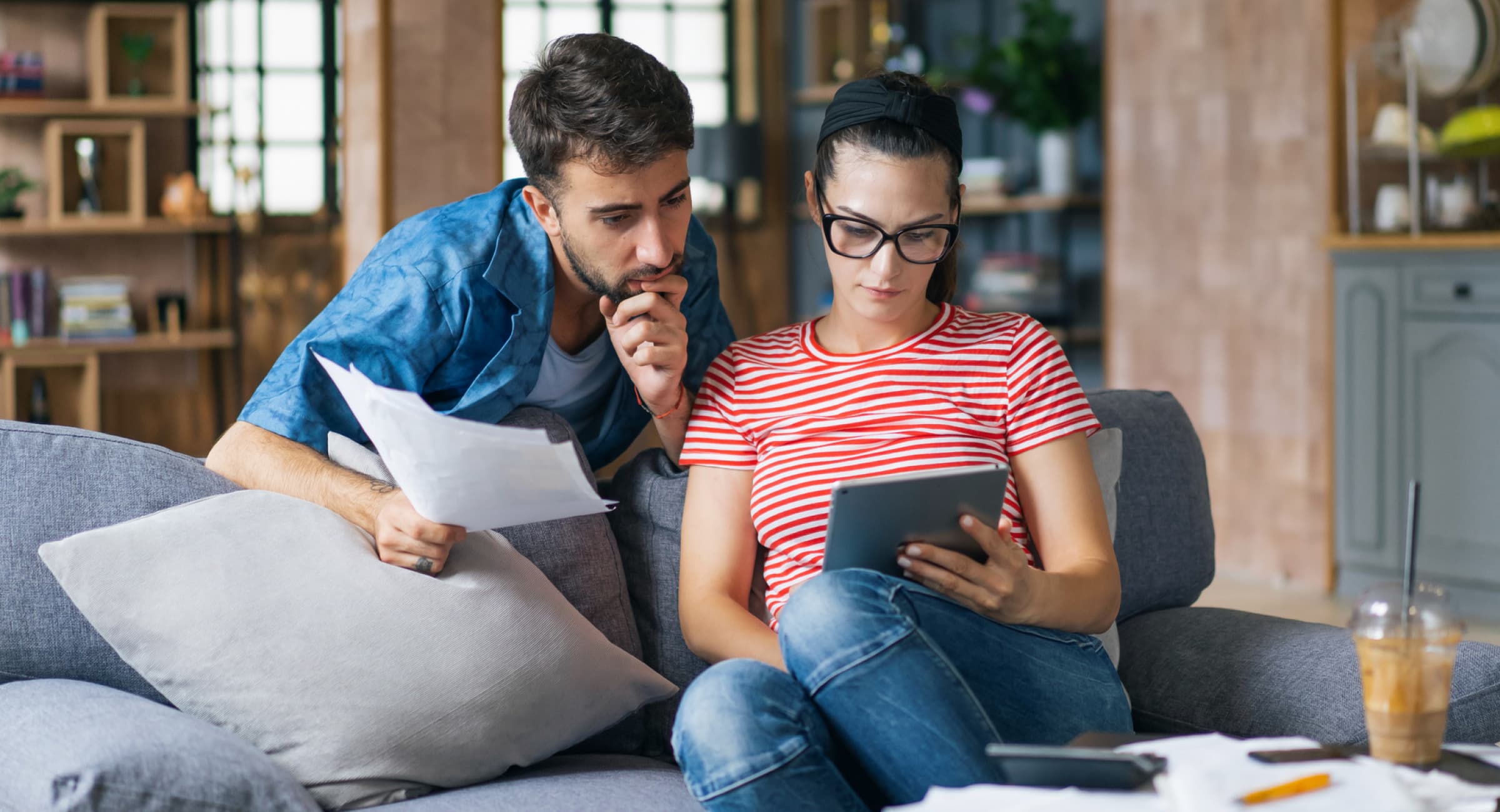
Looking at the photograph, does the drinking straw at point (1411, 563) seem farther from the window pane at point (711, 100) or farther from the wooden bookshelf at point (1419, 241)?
the window pane at point (711, 100)

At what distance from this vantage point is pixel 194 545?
4.73ft

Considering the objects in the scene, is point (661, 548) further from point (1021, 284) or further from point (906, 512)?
point (1021, 284)

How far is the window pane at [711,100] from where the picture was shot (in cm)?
712

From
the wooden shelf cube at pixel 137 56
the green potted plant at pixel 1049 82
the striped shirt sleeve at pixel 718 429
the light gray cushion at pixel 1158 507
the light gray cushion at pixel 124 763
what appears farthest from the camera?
the wooden shelf cube at pixel 137 56

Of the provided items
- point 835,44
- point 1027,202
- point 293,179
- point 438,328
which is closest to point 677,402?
point 438,328

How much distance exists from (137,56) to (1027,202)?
3763 millimetres

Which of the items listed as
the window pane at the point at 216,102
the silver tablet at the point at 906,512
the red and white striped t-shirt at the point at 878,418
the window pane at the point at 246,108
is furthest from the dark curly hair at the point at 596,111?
the window pane at the point at 246,108

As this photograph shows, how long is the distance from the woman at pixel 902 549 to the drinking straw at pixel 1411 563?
0.39 metres

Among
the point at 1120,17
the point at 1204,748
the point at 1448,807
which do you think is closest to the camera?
the point at 1448,807

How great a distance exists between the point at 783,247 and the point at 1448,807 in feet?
20.5

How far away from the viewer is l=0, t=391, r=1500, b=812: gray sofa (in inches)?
49.9

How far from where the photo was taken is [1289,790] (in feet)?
3.18

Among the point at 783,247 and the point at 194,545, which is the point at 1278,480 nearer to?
the point at 783,247

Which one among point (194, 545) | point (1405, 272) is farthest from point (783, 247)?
point (194, 545)
